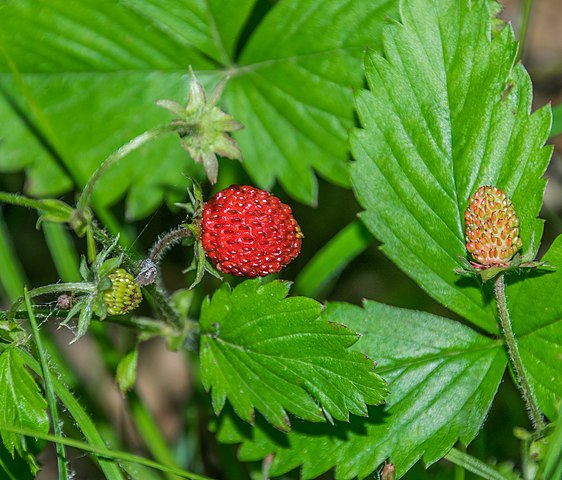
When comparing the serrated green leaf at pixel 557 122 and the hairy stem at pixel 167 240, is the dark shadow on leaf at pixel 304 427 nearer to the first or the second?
the hairy stem at pixel 167 240

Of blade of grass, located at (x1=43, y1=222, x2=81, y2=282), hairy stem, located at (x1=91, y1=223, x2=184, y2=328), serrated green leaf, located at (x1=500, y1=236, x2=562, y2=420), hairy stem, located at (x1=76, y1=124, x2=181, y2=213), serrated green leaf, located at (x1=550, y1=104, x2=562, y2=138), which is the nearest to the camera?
hairy stem, located at (x1=76, y1=124, x2=181, y2=213)

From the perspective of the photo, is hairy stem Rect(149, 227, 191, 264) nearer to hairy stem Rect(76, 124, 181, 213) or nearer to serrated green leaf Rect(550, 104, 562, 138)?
hairy stem Rect(76, 124, 181, 213)

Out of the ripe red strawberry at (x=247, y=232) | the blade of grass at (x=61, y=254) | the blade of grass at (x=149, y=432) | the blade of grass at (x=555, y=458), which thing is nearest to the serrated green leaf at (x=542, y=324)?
the blade of grass at (x=555, y=458)

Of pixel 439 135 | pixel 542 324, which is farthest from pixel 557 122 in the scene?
pixel 542 324

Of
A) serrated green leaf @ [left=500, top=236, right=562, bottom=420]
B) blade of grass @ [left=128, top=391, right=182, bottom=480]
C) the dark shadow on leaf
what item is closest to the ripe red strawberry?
the dark shadow on leaf

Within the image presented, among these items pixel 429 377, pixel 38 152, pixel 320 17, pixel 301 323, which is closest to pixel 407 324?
pixel 429 377

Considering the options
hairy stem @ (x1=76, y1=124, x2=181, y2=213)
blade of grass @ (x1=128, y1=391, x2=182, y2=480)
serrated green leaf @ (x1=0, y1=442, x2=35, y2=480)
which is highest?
hairy stem @ (x1=76, y1=124, x2=181, y2=213)
